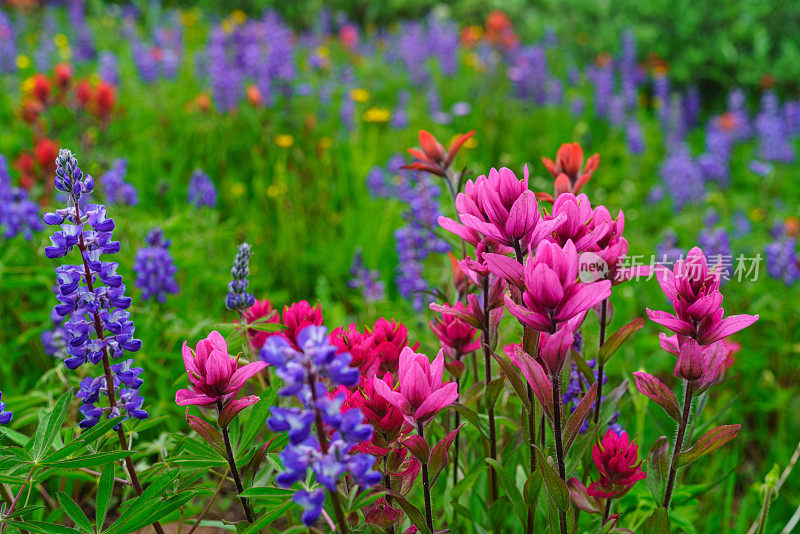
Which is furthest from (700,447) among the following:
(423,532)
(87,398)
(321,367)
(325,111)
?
(325,111)

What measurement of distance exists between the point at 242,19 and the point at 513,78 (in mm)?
4149

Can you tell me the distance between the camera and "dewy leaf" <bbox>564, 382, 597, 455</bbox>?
1055 mm

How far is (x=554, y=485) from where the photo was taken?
106cm

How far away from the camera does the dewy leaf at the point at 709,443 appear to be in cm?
111

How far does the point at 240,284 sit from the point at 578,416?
31.5 inches

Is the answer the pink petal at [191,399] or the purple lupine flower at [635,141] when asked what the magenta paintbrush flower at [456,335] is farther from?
the purple lupine flower at [635,141]

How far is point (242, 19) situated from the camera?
28.3 ft

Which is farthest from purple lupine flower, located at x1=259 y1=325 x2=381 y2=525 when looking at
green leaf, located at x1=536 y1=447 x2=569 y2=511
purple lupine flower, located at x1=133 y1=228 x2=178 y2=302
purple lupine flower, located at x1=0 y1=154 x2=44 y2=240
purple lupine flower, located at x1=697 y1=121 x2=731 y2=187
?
purple lupine flower, located at x1=697 y1=121 x2=731 y2=187

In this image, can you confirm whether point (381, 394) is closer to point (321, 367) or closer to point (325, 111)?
point (321, 367)

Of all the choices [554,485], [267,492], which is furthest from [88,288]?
[554,485]

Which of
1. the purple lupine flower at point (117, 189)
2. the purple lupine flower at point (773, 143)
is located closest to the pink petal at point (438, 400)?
the purple lupine flower at point (117, 189)

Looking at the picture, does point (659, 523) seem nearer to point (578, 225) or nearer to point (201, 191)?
point (578, 225)

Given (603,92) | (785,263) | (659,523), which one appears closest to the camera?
(659,523)

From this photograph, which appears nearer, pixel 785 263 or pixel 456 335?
pixel 456 335
